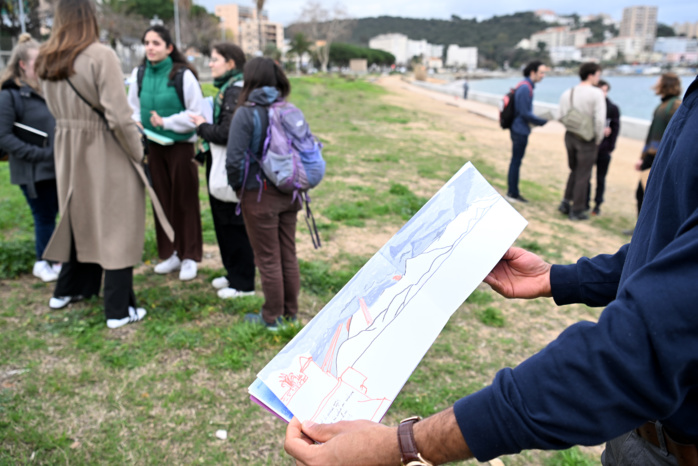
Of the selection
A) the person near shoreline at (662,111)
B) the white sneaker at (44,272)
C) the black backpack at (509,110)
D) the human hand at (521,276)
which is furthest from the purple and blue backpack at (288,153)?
the black backpack at (509,110)

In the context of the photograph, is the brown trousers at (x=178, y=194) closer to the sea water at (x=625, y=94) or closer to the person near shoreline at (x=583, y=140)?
the person near shoreline at (x=583, y=140)

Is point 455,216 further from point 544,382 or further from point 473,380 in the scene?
point 473,380

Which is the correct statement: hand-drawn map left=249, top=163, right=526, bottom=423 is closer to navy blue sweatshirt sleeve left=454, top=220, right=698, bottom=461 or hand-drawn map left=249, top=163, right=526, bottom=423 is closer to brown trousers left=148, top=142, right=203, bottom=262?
navy blue sweatshirt sleeve left=454, top=220, right=698, bottom=461

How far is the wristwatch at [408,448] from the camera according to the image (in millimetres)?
1149

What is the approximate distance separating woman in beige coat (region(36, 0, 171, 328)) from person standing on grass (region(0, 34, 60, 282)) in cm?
80

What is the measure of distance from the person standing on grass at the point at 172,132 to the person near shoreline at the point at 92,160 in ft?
2.54

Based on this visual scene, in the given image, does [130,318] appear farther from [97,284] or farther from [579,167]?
[579,167]

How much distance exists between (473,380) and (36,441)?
A: 2586 mm

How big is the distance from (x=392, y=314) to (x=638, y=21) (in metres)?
203

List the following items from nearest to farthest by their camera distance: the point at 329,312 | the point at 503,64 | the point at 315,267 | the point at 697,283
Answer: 1. the point at 697,283
2. the point at 329,312
3. the point at 315,267
4. the point at 503,64

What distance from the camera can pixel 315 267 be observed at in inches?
204

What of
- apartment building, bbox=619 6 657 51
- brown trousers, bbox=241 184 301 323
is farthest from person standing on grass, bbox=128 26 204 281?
apartment building, bbox=619 6 657 51

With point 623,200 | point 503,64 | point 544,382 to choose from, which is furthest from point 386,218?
point 503,64

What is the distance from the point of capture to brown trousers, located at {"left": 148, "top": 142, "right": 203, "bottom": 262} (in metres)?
4.77
